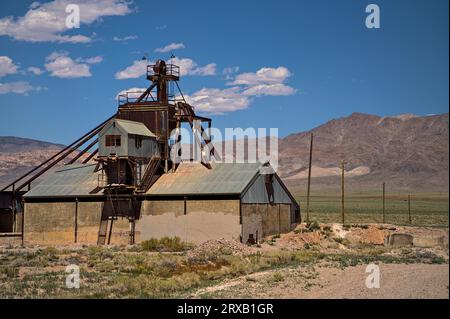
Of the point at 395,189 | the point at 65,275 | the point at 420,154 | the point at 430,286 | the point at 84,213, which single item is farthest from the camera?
the point at 420,154

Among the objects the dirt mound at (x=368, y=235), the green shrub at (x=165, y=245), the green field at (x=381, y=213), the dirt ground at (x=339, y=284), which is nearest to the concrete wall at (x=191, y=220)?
the green shrub at (x=165, y=245)

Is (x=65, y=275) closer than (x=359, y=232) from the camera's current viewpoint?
Yes

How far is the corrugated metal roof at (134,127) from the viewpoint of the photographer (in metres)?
40.1

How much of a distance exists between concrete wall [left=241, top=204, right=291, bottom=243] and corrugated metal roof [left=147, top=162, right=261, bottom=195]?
170 centimetres

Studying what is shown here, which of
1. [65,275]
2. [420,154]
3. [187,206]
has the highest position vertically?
[420,154]

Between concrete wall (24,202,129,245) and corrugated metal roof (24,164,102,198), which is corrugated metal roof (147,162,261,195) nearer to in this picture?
concrete wall (24,202,129,245)

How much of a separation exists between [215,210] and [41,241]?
12.0m

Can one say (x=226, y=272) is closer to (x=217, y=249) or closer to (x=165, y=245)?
(x=217, y=249)

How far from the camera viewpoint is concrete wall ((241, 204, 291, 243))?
37719 mm

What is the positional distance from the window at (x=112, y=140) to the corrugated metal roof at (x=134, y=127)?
76cm
